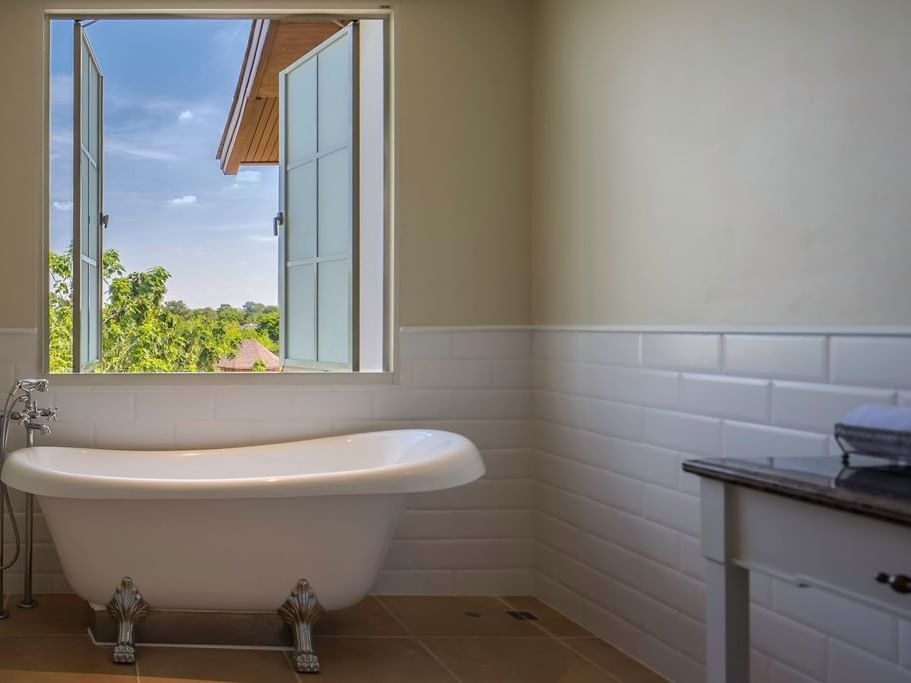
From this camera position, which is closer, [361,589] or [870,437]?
[870,437]

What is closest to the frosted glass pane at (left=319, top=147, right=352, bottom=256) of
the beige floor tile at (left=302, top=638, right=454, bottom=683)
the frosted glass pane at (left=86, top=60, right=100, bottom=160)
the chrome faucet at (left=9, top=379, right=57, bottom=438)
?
the frosted glass pane at (left=86, top=60, right=100, bottom=160)

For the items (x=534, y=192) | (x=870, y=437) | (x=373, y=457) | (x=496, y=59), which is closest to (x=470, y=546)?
(x=373, y=457)

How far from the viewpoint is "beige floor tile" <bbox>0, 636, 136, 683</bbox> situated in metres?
3.16

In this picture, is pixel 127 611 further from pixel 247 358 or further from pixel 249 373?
pixel 247 358

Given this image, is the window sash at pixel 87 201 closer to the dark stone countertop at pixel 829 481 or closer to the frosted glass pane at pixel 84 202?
the frosted glass pane at pixel 84 202

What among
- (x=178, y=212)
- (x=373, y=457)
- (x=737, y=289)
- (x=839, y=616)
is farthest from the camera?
(x=178, y=212)

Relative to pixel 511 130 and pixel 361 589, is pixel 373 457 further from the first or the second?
pixel 511 130

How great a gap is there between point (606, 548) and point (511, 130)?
184 cm

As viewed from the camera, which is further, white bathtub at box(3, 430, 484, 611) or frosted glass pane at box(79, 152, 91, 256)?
frosted glass pane at box(79, 152, 91, 256)

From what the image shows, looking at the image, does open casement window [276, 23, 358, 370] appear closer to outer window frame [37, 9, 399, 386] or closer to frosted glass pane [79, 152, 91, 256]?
outer window frame [37, 9, 399, 386]

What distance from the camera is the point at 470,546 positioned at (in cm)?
422

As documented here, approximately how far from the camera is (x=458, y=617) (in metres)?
3.88

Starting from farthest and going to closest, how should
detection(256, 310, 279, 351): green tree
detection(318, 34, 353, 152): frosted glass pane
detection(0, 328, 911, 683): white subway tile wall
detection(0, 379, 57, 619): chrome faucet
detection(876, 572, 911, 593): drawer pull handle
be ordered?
detection(256, 310, 279, 351): green tree → detection(318, 34, 353, 152): frosted glass pane → detection(0, 379, 57, 619): chrome faucet → detection(0, 328, 911, 683): white subway tile wall → detection(876, 572, 911, 593): drawer pull handle

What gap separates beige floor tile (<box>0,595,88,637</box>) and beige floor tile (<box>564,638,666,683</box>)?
6.06 ft
